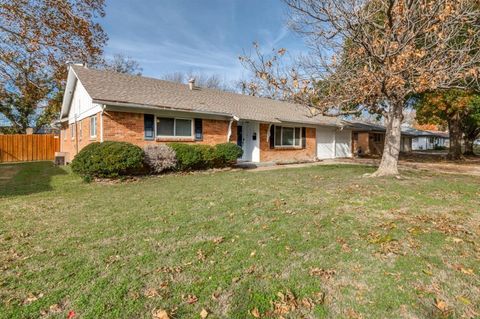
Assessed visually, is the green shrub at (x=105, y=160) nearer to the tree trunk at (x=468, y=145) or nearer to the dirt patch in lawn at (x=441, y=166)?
the dirt patch in lawn at (x=441, y=166)

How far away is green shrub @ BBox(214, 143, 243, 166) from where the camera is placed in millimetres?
13284

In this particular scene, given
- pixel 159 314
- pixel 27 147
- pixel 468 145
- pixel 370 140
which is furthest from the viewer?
pixel 468 145

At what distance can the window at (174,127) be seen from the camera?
12758 mm

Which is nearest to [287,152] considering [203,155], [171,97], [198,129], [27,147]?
[198,129]

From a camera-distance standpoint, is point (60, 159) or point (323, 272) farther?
point (60, 159)

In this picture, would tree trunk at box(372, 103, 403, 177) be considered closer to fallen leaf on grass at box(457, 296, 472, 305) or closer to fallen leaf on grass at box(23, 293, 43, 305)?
fallen leaf on grass at box(457, 296, 472, 305)

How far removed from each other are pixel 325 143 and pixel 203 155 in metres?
11.4

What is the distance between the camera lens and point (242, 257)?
12.4 ft

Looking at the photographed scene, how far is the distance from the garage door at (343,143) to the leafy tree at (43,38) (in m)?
16.8

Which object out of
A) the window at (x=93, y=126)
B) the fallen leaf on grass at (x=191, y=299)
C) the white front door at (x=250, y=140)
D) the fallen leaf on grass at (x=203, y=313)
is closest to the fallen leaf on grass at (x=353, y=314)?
the fallen leaf on grass at (x=203, y=313)

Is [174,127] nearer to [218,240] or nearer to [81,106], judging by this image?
[81,106]

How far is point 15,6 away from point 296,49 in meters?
10.7

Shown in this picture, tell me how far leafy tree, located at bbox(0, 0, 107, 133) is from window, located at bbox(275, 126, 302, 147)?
407 inches

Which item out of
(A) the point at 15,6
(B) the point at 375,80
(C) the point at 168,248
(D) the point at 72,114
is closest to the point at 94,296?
(C) the point at 168,248
